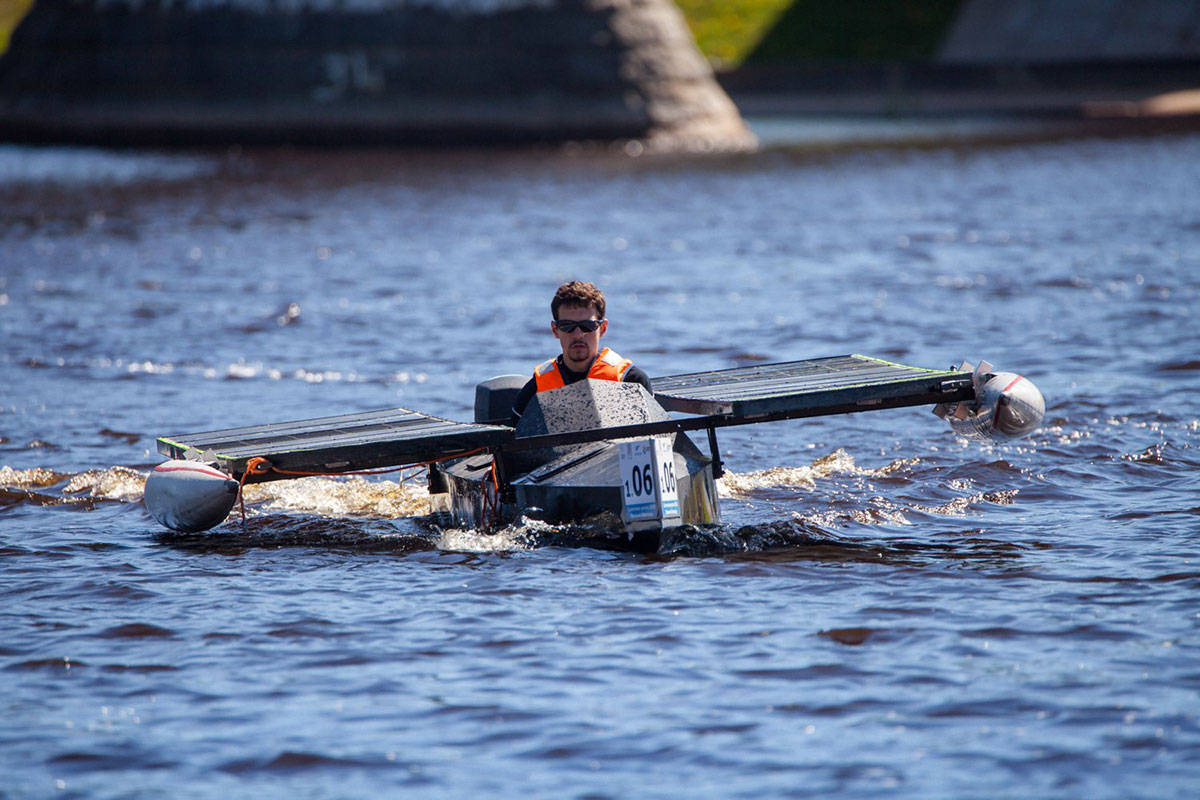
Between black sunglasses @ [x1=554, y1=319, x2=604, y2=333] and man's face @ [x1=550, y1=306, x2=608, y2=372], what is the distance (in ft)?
0.04

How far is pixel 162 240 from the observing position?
23.2 meters

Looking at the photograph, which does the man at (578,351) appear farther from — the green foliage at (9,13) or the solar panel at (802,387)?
the green foliage at (9,13)

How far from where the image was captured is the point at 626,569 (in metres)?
8.09

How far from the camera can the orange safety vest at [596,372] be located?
8961 mm

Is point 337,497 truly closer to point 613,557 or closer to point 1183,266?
point 613,557

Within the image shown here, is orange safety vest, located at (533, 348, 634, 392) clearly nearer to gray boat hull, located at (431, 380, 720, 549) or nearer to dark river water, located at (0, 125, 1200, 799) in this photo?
gray boat hull, located at (431, 380, 720, 549)

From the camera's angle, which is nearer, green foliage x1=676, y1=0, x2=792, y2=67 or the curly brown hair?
the curly brown hair

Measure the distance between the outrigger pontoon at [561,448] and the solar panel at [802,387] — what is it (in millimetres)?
12

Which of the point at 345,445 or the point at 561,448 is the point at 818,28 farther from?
the point at 345,445

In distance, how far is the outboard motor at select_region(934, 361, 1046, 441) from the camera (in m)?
9.41

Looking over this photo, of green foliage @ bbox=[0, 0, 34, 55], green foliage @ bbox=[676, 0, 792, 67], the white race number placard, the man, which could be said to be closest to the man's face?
the man

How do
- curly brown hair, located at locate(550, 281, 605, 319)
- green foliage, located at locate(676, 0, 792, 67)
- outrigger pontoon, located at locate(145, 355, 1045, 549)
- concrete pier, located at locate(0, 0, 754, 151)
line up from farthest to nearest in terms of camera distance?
green foliage, located at locate(676, 0, 792, 67)
concrete pier, located at locate(0, 0, 754, 151)
curly brown hair, located at locate(550, 281, 605, 319)
outrigger pontoon, located at locate(145, 355, 1045, 549)

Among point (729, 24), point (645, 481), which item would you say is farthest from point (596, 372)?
point (729, 24)

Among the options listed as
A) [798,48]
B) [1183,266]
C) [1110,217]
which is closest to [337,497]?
[1183,266]
